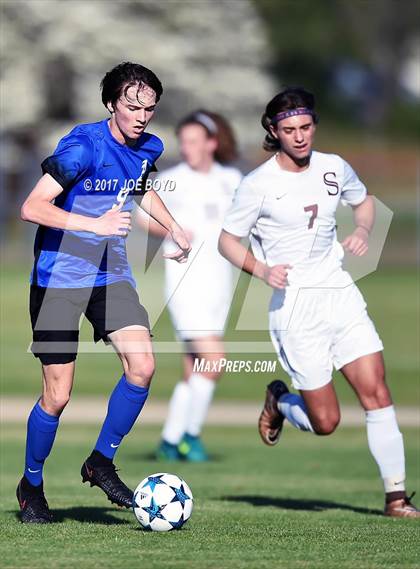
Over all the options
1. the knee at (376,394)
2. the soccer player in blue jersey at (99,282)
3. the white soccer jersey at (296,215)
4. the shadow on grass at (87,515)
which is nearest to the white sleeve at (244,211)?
the white soccer jersey at (296,215)

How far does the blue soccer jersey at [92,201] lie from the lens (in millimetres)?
7012

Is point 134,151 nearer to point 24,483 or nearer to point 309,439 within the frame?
point 24,483

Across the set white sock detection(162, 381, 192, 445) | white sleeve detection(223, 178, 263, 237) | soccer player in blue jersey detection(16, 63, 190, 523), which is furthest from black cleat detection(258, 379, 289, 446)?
white sock detection(162, 381, 192, 445)

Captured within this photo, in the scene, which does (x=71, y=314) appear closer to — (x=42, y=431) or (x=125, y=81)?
(x=42, y=431)

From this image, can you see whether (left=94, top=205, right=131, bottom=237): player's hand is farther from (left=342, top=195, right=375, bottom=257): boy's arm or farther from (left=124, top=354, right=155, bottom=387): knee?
(left=342, top=195, right=375, bottom=257): boy's arm

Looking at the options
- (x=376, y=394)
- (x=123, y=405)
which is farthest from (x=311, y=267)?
(x=123, y=405)

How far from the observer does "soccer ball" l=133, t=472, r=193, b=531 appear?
6891mm

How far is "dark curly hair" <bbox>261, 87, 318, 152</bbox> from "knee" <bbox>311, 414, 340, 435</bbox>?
5.44 ft

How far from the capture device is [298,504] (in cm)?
883

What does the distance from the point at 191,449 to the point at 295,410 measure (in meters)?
3.11

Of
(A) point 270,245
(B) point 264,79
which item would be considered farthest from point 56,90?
(A) point 270,245

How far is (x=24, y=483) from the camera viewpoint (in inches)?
288

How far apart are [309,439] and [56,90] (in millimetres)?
26945

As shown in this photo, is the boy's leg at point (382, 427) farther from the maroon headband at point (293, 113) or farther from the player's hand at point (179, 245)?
the maroon headband at point (293, 113)
